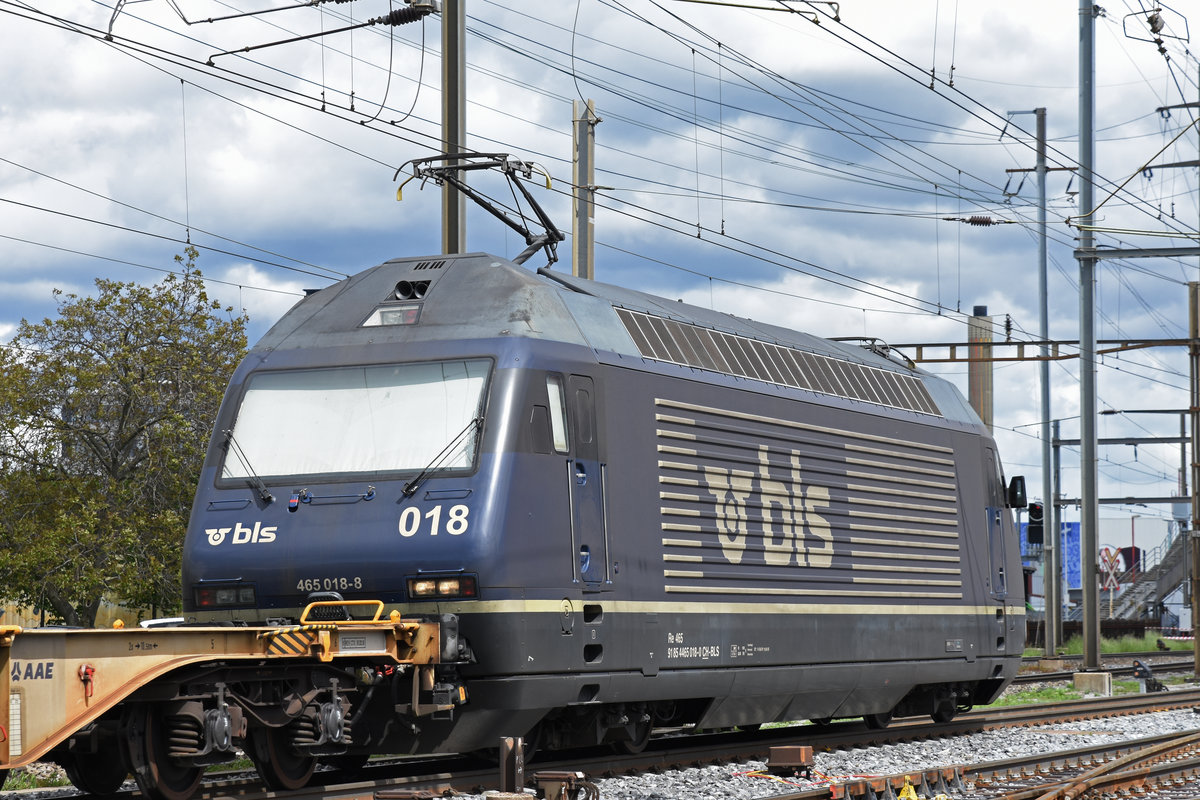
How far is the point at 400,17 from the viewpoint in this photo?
18562mm

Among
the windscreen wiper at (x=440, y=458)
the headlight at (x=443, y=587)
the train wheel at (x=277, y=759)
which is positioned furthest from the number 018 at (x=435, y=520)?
the train wheel at (x=277, y=759)

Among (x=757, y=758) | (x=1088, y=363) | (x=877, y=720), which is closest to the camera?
(x=757, y=758)

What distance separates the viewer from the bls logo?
1180cm

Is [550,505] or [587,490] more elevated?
[587,490]

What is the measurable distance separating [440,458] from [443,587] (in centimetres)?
98

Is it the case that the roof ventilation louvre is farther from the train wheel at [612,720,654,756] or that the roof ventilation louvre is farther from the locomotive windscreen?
the train wheel at [612,720,654,756]

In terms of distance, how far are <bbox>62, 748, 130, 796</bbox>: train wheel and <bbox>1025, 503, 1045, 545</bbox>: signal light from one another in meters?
11.8

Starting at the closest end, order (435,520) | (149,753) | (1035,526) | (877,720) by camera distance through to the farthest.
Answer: (149,753) → (435,520) → (877,720) → (1035,526)

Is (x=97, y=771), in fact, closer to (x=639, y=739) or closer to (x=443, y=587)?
(x=443, y=587)

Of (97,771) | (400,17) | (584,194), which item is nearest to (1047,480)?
(584,194)

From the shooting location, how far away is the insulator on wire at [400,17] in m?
18.4

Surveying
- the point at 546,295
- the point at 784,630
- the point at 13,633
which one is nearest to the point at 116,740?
the point at 13,633

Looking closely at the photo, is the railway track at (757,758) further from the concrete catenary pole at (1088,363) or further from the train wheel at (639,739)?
the concrete catenary pole at (1088,363)

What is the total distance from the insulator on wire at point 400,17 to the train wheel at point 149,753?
421 inches
